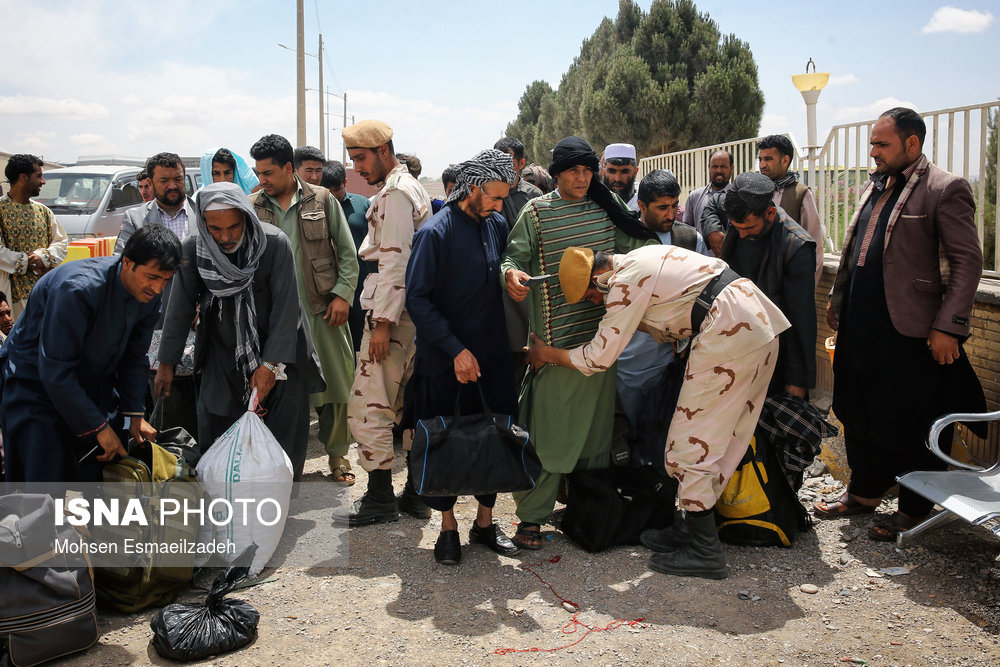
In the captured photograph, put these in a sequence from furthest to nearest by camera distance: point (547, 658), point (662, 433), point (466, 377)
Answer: point (662, 433) → point (466, 377) → point (547, 658)

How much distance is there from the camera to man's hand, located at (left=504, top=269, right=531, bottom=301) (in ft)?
11.8

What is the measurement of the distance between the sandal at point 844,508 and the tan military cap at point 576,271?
1856mm

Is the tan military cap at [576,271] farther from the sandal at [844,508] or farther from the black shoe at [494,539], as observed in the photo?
the sandal at [844,508]

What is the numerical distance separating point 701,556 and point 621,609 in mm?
528

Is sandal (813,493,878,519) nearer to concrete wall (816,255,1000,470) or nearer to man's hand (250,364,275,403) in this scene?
concrete wall (816,255,1000,470)

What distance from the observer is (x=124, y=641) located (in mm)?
3045

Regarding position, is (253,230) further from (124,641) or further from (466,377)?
(124,641)

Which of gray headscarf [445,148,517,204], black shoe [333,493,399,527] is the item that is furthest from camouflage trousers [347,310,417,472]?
gray headscarf [445,148,517,204]

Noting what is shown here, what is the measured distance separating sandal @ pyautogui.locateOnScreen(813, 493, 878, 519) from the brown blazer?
0.98 metres

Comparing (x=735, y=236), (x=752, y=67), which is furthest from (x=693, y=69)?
(x=735, y=236)

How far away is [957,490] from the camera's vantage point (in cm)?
356

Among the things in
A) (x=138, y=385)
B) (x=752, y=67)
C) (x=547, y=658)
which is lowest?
(x=547, y=658)

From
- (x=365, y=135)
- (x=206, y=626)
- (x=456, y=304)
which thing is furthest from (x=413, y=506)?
(x=365, y=135)

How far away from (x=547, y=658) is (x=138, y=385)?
2.16m
